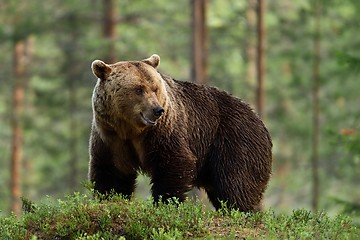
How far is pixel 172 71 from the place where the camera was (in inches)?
1141

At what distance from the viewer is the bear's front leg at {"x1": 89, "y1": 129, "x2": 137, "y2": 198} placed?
8.30 metres

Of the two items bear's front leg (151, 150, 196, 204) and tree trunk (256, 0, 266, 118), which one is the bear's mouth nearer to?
bear's front leg (151, 150, 196, 204)

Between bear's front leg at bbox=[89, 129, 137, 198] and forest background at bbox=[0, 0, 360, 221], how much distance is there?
11.4 meters

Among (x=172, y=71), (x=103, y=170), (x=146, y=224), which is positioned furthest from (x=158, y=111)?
(x=172, y=71)

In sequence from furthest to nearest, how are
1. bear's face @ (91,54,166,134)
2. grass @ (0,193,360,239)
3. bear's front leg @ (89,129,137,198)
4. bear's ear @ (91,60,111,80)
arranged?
bear's front leg @ (89,129,137,198)
bear's ear @ (91,60,111,80)
bear's face @ (91,54,166,134)
grass @ (0,193,360,239)

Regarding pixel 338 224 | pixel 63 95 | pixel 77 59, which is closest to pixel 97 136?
pixel 338 224

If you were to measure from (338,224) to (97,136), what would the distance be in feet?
8.81

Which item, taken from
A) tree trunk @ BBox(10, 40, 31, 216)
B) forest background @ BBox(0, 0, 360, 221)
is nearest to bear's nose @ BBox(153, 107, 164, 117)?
forest background @ BBox(0, 0, 360, 221)

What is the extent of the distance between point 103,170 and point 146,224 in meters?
1.66

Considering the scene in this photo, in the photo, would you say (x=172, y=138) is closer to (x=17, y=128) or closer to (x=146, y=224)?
(x=146, y=224)

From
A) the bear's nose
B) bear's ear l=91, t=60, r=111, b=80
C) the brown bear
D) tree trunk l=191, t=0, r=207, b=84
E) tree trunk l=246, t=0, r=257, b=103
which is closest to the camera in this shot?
the bear's nose

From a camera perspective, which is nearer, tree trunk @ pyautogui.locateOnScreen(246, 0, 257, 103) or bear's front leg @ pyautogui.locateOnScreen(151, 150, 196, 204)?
bear's front leg @ pyautogui.locateOnScreen(151, 150, 196, 204)

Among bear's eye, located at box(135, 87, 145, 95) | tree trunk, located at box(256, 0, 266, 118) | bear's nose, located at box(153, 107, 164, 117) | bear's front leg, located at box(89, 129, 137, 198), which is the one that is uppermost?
bear's eye, located at box(135, 87, 145, 95)

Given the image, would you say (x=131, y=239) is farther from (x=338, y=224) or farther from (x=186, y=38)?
(x=186, y=38)
